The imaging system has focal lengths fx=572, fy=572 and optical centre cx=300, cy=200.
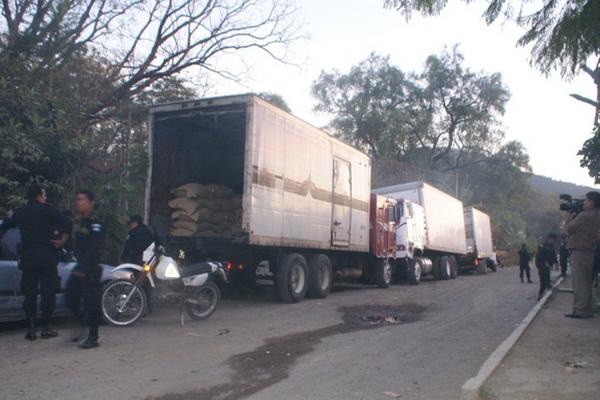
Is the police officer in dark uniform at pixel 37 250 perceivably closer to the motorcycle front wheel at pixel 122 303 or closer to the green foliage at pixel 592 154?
the motorcycle front wheel at pixel 122 303

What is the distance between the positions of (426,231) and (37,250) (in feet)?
50.9

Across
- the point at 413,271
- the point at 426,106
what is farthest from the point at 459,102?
the point at 413,271

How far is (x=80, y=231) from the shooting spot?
692 centimetres

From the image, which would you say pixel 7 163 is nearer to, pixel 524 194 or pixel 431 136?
pixel 431 136

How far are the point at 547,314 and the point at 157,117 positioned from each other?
777cm

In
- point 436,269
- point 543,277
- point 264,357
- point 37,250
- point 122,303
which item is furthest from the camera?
point 436,269

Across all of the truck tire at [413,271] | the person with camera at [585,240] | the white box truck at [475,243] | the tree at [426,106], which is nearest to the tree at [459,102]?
the tree at [426,106]

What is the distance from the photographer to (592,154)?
9578mm

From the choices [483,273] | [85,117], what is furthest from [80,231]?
[483,273]

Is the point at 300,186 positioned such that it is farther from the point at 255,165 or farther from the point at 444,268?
the point at 444,268

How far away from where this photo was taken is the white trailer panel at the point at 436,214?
20578 mm

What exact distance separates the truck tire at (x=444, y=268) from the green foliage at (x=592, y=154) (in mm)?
13095

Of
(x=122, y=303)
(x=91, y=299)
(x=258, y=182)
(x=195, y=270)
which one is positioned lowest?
(x=122, y=303)

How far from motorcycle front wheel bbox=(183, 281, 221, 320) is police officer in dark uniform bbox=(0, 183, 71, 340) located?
7.17 feet
